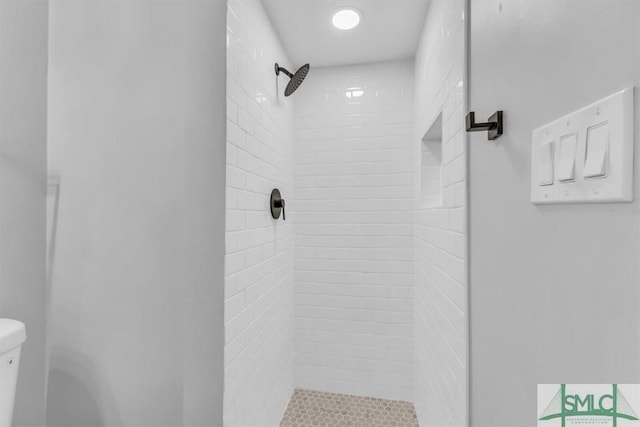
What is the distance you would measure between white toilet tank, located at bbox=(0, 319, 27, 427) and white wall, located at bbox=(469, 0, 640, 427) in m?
1.29

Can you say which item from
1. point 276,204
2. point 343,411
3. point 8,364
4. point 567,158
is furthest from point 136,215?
point 343,411

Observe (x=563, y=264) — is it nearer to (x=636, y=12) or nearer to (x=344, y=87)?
(x=636, y=12)

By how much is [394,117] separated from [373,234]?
0.85 m

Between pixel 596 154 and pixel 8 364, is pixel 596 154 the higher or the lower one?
the higher one

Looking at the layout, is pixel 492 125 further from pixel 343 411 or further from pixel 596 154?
pixel 343 411

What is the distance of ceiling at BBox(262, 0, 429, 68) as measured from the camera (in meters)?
1.58

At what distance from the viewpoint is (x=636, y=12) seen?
13.8 inches

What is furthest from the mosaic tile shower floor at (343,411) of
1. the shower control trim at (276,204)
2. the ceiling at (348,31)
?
the ceiling at (348,31)

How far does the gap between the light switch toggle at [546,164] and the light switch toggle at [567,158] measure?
3 cm

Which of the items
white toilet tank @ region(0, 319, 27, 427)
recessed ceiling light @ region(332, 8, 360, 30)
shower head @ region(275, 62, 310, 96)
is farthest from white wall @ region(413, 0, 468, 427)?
white toilet tank @ region(0, 319, 27, 427)

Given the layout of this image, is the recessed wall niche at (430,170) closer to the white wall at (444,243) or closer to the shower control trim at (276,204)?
the white wall at (444,243)

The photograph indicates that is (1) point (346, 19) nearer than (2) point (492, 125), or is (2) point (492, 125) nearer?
(2) point (492, 125)

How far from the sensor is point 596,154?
A: 0.39 meters

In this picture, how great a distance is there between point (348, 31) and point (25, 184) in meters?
1.73
